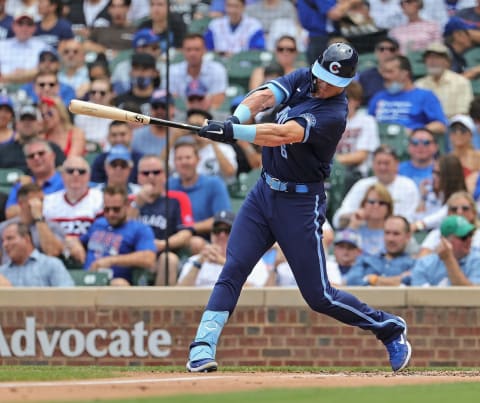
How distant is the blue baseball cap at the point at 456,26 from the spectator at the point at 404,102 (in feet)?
2.14

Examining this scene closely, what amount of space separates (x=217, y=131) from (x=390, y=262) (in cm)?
409

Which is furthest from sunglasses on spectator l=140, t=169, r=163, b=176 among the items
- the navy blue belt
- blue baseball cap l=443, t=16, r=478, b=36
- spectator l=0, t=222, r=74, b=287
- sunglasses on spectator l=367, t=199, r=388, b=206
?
the navy blue belt

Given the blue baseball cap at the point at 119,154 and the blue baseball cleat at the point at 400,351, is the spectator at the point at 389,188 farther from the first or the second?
the blue baseball cleat at the point at 400,351

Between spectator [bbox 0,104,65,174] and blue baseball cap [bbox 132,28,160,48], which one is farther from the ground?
blue baseball cap [bbox 132,28,160,48]

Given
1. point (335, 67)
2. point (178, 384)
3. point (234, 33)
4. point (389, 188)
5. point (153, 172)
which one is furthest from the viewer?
point (234, 33)

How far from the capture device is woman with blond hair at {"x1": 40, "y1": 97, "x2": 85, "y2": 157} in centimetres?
1172

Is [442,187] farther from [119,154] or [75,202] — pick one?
[75,202]

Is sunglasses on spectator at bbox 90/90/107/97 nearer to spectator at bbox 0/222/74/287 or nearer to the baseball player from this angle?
spectator at bbox 0/222/74/287

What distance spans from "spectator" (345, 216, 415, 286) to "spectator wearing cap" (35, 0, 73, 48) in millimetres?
4543

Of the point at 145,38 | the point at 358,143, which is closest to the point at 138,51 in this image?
the point at 145,38

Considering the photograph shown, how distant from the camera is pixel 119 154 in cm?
1131

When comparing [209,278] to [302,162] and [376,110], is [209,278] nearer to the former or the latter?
[376,110]

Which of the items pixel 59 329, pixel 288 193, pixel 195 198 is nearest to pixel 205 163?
pixel 195 198

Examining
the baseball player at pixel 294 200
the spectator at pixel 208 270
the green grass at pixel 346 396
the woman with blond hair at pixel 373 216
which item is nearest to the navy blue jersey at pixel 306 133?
the baseball player at pixel 294 200
